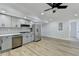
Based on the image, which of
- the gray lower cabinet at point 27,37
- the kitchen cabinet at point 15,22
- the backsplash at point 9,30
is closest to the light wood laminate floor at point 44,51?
the gray lower cabinet at point 27,37

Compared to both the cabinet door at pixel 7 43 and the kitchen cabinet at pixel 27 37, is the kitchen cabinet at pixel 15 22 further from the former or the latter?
the cabinet door at pixel 7 43

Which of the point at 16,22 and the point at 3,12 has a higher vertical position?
the point at 3,12

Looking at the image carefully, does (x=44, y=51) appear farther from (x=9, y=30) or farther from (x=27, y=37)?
(x=9, y=30)

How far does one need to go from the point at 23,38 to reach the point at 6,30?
4.15 feet

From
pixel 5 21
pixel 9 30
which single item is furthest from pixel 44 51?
pixel 5 21

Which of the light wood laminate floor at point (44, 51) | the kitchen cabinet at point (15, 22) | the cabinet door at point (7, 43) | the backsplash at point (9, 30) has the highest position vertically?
the kitchen cabinet at point (15, 22)

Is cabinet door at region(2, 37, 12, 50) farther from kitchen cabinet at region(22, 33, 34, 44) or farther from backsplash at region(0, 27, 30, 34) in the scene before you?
kitchen cabinet at region(22, 33, 34, 44)

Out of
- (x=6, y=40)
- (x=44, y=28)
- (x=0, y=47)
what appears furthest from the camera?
(x=44, y=28)

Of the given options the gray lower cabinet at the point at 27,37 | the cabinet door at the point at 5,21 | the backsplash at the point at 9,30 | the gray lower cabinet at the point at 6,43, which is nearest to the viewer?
the gray lower cabinet at the point at 6,43

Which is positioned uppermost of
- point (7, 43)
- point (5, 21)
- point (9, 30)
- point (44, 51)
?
point (5, 21)

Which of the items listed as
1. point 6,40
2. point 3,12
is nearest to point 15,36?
point 6,40

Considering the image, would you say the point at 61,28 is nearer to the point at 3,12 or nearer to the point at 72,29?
the point at 72,29

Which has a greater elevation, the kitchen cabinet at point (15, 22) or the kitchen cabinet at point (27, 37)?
the kitchen cabinet at point (15, 22)

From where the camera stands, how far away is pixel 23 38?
20.7 feet
